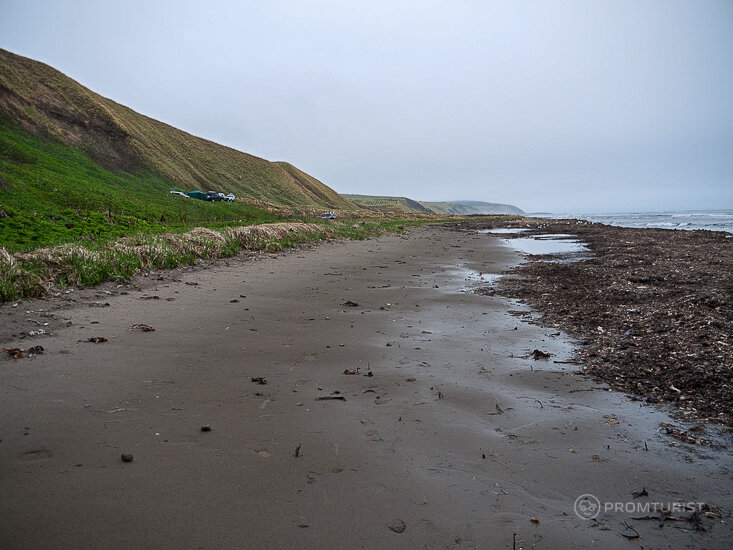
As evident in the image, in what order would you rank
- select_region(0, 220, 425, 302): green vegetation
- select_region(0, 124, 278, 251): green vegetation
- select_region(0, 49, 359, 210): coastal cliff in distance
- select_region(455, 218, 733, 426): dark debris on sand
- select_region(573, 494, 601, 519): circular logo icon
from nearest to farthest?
select_region(573, 494, 601, 519): circular logo icon < select_region(455, 218, 733, 426): dark debris on sand < select_region(0, 220, 425, 302): green vegetation < select_region(0, 124, 278, 251): green vegetation < select_region(0, 49, 359, 210): coastal cliff in distance

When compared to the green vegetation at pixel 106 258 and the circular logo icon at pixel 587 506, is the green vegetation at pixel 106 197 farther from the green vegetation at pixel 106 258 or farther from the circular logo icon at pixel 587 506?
the circular logo icon at pixel 587 506

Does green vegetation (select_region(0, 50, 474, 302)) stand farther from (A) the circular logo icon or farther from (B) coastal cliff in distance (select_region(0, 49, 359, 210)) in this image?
(A) the circular logo icon

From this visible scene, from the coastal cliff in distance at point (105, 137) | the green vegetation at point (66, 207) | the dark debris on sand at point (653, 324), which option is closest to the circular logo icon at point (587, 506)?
the dark debris on sand at point (653, 324)

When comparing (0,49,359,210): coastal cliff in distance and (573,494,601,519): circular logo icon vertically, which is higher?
(0,49,359,210): coastal cliff in distance

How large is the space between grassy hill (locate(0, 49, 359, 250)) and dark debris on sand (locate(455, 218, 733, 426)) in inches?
420

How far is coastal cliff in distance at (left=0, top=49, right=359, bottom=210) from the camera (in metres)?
39.2

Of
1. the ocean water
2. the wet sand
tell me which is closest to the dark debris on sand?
the wet sand

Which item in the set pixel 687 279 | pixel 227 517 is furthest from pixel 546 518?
pixel 687 279

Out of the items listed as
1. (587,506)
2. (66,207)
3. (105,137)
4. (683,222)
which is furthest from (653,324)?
(105,137)

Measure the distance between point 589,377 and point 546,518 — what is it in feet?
8.85

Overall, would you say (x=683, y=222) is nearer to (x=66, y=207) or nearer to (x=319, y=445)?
(x=66, y=207)

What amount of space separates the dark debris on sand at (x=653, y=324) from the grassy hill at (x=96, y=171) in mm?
10668

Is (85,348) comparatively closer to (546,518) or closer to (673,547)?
(546,518)

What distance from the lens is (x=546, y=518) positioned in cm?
227
